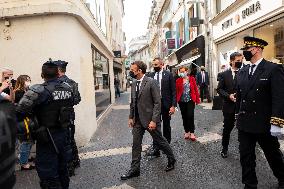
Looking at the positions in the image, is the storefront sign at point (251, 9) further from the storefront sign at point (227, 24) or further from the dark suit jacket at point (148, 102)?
the dark suit jacket at point (148, 102)

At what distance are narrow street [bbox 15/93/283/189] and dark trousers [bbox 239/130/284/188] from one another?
0.42 meters

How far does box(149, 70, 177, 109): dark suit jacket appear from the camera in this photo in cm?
658

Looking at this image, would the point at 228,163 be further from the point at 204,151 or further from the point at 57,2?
the point at 57,2

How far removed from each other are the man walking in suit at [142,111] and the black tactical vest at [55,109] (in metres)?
1.57

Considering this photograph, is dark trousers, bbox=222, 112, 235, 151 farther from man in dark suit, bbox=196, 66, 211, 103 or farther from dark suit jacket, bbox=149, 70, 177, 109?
man in dark suit, bbox=196, 66, 211, 103

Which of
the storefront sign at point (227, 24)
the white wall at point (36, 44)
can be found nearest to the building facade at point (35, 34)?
the white wall at point (36, 44)

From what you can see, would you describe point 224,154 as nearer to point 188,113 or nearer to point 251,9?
point 188,113

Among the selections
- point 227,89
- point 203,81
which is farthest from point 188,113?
point 203,81

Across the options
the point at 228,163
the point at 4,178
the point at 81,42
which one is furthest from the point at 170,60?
the point at 4,178

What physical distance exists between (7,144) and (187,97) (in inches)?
241

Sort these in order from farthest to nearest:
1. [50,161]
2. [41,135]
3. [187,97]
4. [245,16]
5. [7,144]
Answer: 1. [245,16]
2. [187,97]
3. [50,161]
4. [41,135]
5. [7,144]

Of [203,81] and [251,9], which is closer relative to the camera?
[251,9]

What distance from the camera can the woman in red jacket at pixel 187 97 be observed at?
755cm

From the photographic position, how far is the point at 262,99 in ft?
13.2
